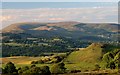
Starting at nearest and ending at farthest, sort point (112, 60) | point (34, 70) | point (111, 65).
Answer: point (34, 70) < point (111, 65) < point (112, 60)

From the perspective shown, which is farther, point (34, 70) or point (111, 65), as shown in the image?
point (111, 65)

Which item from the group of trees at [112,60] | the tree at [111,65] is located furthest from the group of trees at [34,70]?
the group of trees at [112,60]

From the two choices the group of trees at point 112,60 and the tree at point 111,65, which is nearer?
the tree at point 111,65

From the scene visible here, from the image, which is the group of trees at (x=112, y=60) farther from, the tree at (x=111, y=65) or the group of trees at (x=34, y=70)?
the group of trees at (x=34, y=70)

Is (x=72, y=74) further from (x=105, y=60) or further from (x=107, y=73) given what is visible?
(x=105, y=60)

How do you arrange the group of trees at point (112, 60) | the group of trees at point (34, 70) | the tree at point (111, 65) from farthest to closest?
the group of trees at point (112, 60) → the tree at point (111, 65) → the group of trees at point (34, 70)

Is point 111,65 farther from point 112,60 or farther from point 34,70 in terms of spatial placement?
point 34,70

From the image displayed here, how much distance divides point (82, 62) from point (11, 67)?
1993 inches

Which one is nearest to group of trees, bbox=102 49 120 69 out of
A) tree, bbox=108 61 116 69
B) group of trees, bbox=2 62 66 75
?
tree, bbox=108 61 116 69

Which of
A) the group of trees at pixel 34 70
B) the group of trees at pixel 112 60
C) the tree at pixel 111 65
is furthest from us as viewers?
the group of trees at pixel 112 60

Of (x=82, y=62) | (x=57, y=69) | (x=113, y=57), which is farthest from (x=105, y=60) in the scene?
(x=57, y=69)

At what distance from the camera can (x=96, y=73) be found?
14675 centimetres

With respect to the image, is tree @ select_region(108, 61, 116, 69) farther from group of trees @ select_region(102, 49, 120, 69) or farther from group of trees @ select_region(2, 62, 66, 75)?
group of trees @ select_region(2, 62, 66, 75)

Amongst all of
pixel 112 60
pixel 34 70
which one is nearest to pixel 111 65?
pixel 112 60
